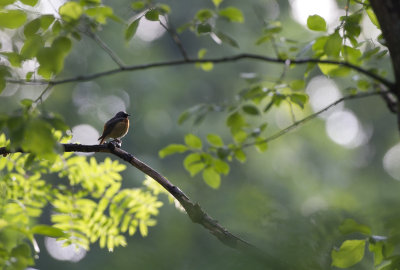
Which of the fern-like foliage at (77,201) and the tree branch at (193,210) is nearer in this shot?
the tree branch at (193,210)

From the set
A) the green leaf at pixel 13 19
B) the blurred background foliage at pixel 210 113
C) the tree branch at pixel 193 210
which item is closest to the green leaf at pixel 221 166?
the tree branch at pixel 193 210

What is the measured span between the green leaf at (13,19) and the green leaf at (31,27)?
28 millimetres

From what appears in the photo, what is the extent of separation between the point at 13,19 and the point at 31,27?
6 cm

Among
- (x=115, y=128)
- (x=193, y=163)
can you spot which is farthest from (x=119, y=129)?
(x=193, y=163)

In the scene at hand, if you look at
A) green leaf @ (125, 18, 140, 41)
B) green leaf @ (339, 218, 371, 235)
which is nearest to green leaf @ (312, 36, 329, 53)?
green leaf @ (125, 18, 140, 41)

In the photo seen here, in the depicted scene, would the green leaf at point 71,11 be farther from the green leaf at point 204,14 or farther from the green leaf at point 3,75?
the green leaf at point 204,14

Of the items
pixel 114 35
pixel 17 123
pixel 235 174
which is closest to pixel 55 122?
pixel 17 123

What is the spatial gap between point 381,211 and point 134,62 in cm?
1261

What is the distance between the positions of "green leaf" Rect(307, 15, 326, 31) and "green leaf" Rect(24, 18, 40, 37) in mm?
1012

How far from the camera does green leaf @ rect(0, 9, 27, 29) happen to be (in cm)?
144

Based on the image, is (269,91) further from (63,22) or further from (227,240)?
(63,22)

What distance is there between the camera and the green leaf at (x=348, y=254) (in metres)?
1.38

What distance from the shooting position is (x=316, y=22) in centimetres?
181

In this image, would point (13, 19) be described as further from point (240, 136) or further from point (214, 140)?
point (240, 136)
